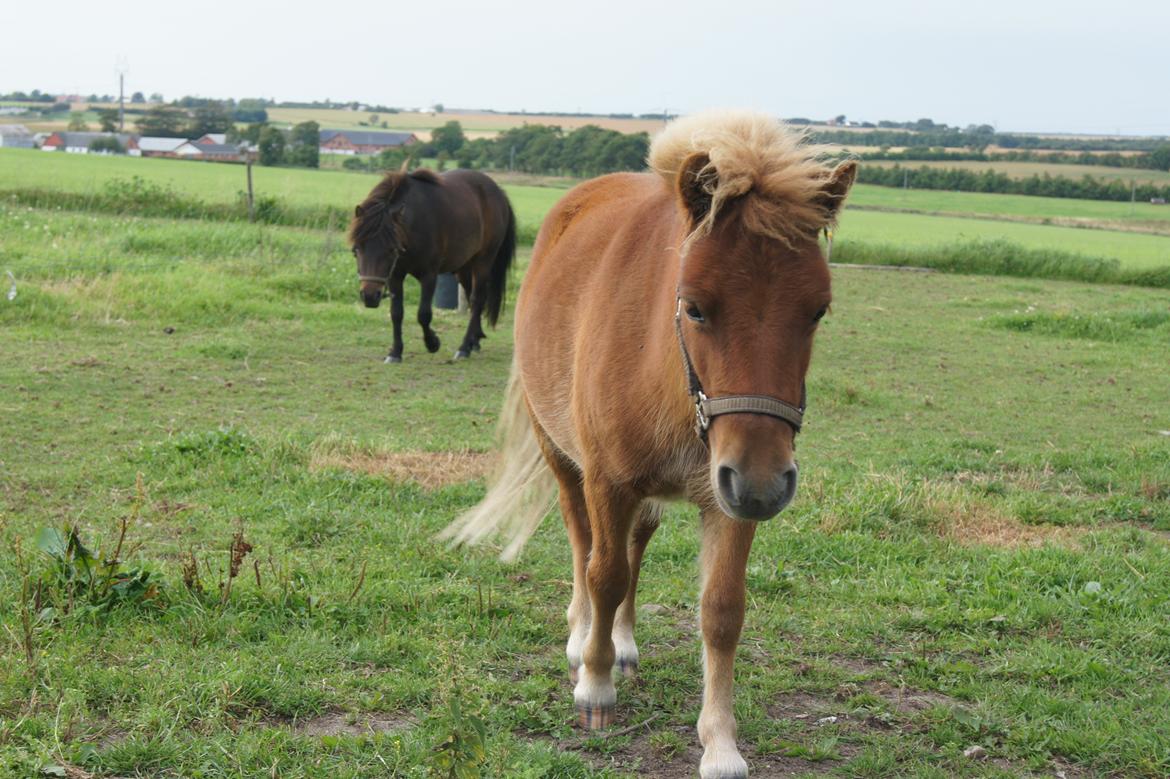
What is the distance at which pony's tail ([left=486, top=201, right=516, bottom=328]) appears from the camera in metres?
12.9

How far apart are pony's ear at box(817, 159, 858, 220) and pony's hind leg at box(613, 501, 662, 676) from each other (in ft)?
5.00

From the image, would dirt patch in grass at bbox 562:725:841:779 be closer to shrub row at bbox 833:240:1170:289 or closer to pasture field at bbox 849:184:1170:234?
shrub row at bbox 833:240:1170:289

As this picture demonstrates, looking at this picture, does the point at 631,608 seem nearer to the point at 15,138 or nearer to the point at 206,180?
the point at 206,180

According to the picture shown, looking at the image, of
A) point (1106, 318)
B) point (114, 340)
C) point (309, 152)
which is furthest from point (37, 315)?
point (309, 152)

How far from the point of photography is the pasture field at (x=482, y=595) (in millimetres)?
3396

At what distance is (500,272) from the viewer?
13094mm

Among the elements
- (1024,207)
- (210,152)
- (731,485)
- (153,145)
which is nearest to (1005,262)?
(731,485)

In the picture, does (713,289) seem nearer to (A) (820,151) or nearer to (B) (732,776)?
(A) (820,151)

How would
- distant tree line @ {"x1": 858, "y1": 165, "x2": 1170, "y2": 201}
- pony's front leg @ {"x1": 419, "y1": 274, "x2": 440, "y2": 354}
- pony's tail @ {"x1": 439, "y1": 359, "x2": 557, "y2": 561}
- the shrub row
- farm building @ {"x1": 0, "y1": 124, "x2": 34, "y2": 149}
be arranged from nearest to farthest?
pony's tail @ {"x1": 439, "y1": 359, "x2": 557, "y2": 561} → pony's front leg @ {"x1": 419, "y1": 274, "x2": 440, "y2": 354} → the shrub row → distant tree line @ {"x1": 858, "y1": 165, "x2": 1170, "y2": 201} → farm building @ {"x1": 0, "y1": 124, "x2": 34, "y2": 149}

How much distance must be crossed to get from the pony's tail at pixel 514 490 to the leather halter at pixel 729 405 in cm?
189

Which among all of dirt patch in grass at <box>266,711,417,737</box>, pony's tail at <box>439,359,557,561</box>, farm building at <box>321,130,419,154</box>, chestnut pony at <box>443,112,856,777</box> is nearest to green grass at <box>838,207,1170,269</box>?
pony's tail at <box>439,359,557,561</box>

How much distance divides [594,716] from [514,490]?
59.1 inches

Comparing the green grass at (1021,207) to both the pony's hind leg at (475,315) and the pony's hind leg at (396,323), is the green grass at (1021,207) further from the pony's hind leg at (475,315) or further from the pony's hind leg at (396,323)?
the pony's hind leg at (396,323)

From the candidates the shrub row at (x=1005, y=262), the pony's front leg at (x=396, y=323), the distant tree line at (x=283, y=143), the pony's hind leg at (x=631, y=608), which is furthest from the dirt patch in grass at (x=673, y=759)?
the distant tree line at (x=283, y=143)
